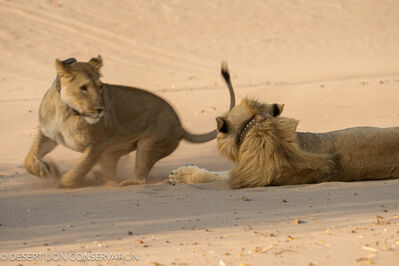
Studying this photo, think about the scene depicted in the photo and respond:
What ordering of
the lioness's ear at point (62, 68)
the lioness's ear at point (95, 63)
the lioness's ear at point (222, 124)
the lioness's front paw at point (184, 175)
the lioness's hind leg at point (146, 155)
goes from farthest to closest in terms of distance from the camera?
1. the lioness's hind leg at point (146, 155)
2. the lioness's ear at point (95, 63)
3. the lioness's front paw at point (184, 175)
4. the lioness's ear at point (62, 68)
5. the lioness's ear at point (222, 124)

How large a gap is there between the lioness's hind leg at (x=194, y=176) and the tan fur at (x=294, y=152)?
0.63 ft

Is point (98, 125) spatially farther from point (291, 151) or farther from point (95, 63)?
point (291, 151)

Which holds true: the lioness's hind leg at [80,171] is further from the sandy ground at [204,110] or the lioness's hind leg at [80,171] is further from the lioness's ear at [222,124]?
the lioness's ear at [222,124]

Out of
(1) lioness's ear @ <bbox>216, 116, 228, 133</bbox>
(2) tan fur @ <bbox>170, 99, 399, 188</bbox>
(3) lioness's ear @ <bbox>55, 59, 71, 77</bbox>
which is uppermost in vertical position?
(3) lioness's ear @ <bbox>55, 59, 71, 77</bbox>

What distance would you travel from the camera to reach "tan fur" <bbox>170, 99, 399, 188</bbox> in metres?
6.80

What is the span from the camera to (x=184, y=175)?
24.3 ft

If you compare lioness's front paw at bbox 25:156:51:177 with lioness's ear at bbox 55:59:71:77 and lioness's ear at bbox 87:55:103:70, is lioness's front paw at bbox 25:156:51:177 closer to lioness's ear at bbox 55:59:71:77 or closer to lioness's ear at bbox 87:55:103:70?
lioness's ear at bbox 55:59:71:77

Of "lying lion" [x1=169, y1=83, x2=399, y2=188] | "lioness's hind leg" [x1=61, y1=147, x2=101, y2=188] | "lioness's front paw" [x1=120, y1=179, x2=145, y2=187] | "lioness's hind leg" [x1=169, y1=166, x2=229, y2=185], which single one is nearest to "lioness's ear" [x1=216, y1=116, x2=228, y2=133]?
"lying lion" [x1=169, y1=83, x2=399, y2=188]

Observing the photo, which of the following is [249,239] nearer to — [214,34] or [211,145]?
[211,145]

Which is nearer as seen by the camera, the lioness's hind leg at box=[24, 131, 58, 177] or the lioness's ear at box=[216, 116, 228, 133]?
the lioness's ear at box=[216, 116, 228, 133]

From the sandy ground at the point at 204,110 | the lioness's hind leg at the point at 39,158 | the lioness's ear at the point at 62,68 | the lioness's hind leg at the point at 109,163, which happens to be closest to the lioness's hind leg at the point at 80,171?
the sandy ground at the point at 204,110

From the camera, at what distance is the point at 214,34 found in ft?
85.0

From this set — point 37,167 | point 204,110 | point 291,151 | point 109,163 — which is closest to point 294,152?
point 291,151

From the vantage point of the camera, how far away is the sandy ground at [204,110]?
458cm
